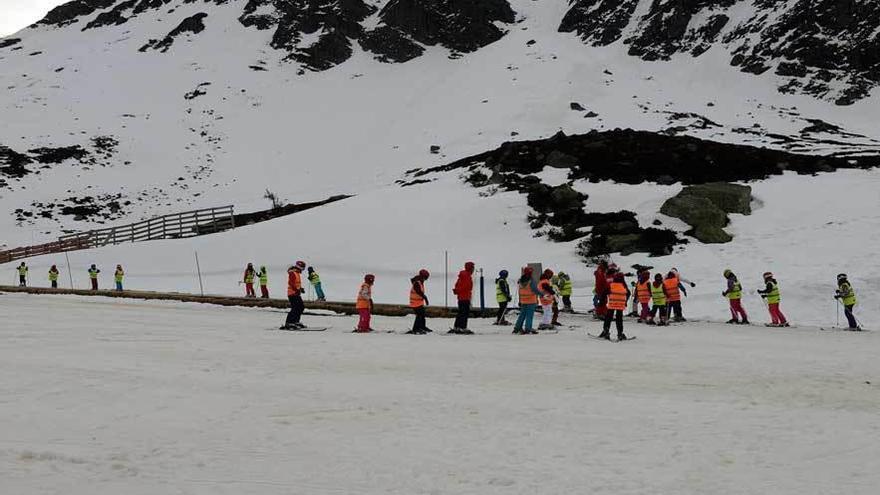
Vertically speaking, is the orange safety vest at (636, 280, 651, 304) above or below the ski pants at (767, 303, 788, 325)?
above

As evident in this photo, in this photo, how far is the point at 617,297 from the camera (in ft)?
44.4

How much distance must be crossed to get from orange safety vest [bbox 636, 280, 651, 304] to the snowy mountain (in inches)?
125

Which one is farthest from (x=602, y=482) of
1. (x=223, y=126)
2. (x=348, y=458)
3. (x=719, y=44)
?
(x=719, y=44)

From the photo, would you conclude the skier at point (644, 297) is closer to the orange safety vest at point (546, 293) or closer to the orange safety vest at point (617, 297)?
the orange safety vest at point (546, 293)

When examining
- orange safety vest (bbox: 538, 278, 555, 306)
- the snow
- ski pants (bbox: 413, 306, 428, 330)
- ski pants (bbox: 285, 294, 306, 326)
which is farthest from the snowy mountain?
the snow

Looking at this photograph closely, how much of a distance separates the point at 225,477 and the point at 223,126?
Result: 75585 millimetres

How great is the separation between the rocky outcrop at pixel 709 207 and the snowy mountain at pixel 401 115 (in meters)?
0.65

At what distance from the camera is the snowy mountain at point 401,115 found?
97.3ft

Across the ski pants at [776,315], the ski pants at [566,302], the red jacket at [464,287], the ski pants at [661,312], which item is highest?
the red jacket at [464,287]

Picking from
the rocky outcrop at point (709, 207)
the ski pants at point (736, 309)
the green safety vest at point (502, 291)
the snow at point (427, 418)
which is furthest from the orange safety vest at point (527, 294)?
the rocky outcrop at point (709, 207)

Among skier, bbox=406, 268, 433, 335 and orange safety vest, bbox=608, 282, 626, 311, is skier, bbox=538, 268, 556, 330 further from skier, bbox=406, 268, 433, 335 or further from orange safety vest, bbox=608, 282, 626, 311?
skier, bbox=406, 268, 433, 335

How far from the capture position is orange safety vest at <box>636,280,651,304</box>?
57.5 ft

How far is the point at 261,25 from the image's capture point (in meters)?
99.8

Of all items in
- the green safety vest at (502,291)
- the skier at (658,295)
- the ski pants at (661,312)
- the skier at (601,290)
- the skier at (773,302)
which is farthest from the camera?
the skier at (601,290)
